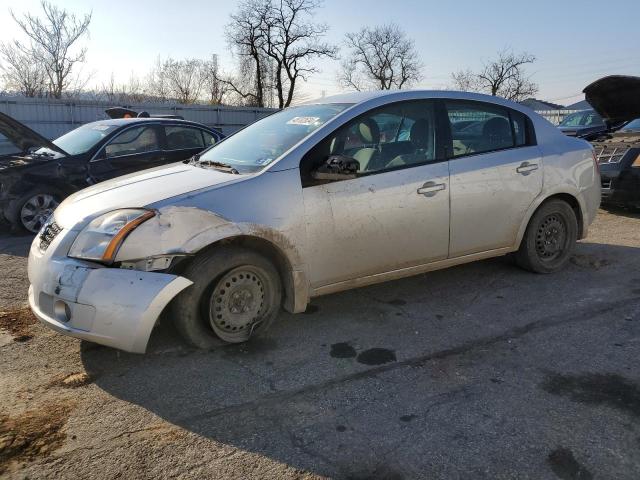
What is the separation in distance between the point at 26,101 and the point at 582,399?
18426mm

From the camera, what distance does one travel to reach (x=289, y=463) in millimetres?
2393

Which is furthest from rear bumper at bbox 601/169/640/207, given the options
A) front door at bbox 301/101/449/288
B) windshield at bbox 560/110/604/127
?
windshield at bbox 560/110/604/127

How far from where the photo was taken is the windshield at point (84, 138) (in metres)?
Answer: 7.48

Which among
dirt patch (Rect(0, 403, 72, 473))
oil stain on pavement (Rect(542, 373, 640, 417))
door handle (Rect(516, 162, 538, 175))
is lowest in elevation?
oil stain on pavement (Rect(542, 373, 640, 417))

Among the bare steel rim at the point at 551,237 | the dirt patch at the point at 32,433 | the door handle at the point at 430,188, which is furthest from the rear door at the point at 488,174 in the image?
the dirt patch at the point at 32,433

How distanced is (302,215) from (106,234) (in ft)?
4.08

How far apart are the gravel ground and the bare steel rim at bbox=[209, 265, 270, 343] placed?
15 cm

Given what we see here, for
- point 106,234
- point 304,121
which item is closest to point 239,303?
point 106,234

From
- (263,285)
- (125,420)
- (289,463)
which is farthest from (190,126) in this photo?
(289,463)

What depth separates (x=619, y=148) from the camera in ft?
25.6

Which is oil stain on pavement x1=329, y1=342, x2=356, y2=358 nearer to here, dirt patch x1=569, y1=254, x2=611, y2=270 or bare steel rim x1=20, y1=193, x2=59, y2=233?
dirt patch x1=569, y1=254, x2=611, y2=270

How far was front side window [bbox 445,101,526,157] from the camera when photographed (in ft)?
14.3

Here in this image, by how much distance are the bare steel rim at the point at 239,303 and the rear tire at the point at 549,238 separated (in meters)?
2.72

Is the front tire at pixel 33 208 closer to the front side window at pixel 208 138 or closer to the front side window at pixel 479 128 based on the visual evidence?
the front side window at pixel 208 138
